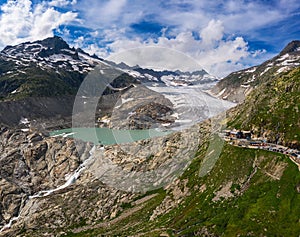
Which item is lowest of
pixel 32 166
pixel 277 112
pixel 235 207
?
pixel 235 207

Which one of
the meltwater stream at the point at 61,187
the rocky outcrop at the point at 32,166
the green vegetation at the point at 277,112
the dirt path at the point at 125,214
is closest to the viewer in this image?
the green vegetation at the point at 277,112

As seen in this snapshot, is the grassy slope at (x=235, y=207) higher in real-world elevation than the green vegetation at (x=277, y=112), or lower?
lower

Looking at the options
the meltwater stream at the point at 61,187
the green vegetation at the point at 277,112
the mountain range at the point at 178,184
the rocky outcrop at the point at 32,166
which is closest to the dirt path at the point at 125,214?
the mountain range at the point at 178,184

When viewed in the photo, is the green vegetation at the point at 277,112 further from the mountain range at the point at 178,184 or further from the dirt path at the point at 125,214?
the dirt path at the point at 125,214

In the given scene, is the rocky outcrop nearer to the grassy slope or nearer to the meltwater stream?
the meltwater stream

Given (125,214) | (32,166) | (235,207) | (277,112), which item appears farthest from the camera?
(32,166)

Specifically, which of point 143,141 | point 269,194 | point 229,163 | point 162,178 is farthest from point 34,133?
point 269,194

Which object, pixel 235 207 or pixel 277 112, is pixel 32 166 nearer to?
pixel 235 207

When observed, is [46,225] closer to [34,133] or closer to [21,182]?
[21,182]

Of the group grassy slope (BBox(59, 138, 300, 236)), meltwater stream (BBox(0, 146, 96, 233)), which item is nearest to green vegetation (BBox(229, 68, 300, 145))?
grassy slope (BBox(59, 138, 300, 236))

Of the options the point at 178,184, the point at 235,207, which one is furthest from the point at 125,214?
the point at 235,207

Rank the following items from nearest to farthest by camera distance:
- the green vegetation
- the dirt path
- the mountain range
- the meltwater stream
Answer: the mountain range < the green vegetation < the dirt path < the meltwater stream
